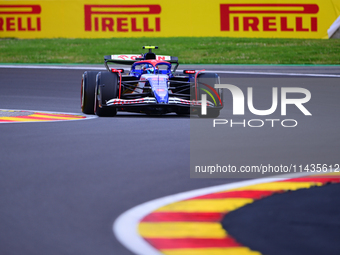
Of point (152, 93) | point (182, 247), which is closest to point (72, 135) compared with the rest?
point (152, 93)

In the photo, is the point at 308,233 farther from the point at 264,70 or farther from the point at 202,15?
the point at 202,15

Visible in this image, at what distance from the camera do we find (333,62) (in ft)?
68.4

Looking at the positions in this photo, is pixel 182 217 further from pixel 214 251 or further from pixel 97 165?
pixel 97 165

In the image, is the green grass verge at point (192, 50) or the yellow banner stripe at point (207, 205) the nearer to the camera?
the yellow banner stripe at point (207, 205)

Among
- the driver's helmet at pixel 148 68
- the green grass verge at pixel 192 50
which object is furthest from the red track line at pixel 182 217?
the green grass verge at pixel 192 50

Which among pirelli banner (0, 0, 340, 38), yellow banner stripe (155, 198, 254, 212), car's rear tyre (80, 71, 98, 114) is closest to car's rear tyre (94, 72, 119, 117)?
car's rear tyre (80, 71, 98, 114)

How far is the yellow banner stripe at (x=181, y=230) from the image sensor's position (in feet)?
12.3

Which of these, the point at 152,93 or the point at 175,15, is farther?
the point at 175,15

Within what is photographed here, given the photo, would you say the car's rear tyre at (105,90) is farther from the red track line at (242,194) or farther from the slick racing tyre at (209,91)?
the red track line at (242,194)

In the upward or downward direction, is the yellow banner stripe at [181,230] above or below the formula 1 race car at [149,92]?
below

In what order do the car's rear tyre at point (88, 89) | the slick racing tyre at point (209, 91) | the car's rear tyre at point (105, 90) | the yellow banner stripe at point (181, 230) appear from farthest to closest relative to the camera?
the car's rear tyre at point (88, 89)
the slick racing tyre at point (209, 91)
the car's rear tyre at point (105, 90)
the yellow banner stripe at point (181, 230)

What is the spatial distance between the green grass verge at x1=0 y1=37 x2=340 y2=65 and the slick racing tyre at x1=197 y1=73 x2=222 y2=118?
38.3ft

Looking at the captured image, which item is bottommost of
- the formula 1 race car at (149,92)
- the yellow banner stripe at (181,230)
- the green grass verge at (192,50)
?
the yellow banner stripe at (181,230)

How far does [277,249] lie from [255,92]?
10475 mm
